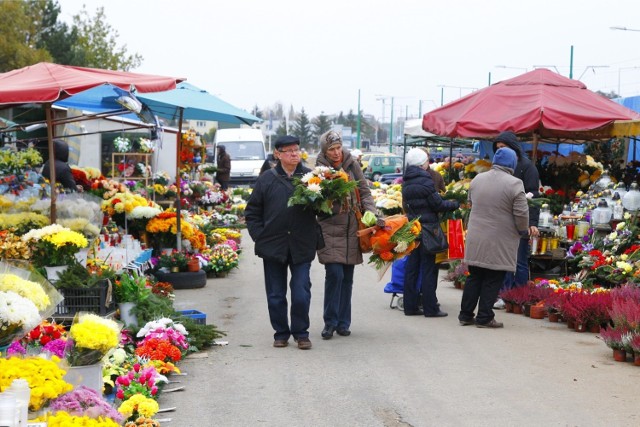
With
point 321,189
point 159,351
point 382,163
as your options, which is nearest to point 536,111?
point 321,189

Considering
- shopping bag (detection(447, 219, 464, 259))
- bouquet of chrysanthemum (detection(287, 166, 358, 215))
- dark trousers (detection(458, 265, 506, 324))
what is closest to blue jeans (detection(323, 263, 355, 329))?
bouquet of chrysanthemum (detection(287, 166, 358, 215))

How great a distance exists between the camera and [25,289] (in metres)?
5.15

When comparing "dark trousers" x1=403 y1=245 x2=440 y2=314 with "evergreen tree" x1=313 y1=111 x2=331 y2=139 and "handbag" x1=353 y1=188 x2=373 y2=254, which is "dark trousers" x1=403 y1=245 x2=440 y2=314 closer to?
"handbag" x1=353 y1=188 x2=373 y2=254

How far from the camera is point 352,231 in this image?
30.3ft

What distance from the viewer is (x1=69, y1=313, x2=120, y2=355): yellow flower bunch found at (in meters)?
5.83

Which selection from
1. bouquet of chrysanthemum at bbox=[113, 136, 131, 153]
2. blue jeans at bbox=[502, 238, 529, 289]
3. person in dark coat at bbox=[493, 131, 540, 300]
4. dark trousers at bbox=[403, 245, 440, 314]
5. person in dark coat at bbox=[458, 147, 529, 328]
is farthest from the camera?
bouquet of chrysanthemum at bbox=[113, 136, 131, 153]

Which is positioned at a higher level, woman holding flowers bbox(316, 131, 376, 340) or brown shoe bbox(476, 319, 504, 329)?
woman holding flowers bbox(316, 131, 376, 340)

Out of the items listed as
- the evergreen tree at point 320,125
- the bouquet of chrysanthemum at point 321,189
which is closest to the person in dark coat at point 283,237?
the bouquet of chrysanthemum at point 321,189

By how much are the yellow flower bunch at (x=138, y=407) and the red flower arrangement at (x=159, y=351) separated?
4.58 feet

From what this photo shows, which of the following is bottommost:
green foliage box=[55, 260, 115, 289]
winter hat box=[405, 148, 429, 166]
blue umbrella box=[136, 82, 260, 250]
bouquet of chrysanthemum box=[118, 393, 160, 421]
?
bouquet of chrysanthemum box=[118, 393, 160, 421]

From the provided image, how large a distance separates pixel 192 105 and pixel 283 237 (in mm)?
5365

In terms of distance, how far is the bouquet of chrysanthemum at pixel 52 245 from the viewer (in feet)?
29.3

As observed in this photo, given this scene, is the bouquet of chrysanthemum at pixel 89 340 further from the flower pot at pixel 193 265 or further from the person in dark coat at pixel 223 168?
the person in dark coat at pixel 223 168

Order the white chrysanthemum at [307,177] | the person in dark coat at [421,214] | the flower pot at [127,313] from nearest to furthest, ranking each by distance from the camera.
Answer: the white chrysanthemum at [307,177]
the flower pot at [127,313]
the person in dark coat at [421,214]
